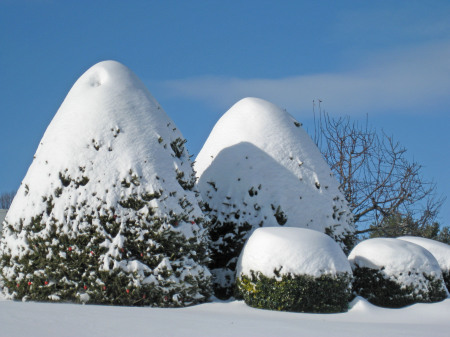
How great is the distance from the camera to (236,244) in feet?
32.5

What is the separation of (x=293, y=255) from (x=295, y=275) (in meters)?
0.31

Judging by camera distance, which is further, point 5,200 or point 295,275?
point 5,200

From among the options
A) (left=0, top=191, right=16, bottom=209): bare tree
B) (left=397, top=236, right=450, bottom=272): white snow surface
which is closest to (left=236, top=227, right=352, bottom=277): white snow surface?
(left=397, top=236, right=450, bottom=272): white snow surface

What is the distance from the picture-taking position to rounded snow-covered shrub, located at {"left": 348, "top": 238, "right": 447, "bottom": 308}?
9.65 m

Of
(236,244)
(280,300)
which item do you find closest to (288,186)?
(236,244)

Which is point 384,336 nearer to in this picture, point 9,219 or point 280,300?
point 280,300

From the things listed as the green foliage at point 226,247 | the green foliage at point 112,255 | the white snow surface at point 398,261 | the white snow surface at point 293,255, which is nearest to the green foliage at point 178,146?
the green foliage at point 112,255

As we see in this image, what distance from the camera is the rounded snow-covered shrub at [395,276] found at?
9.65m

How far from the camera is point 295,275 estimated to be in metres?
8.26

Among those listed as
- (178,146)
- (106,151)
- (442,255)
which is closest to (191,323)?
(106,151)

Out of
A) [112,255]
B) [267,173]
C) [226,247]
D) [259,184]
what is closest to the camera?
[112,255]

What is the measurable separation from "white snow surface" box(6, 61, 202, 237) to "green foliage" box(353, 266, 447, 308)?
3522 mm

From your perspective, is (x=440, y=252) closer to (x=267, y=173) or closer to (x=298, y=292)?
(x=267, y=173)

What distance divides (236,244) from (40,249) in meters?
3.51
